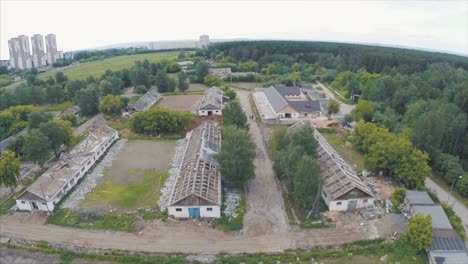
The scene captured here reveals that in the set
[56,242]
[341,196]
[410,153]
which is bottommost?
[56,242]

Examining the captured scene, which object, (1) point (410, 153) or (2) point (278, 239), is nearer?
(2) point (278, 239)

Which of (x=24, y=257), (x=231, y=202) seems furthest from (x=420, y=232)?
(x=24, y=257)

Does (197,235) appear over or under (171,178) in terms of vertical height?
Answer: under

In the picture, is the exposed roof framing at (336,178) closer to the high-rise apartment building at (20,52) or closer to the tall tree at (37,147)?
the tall tree at (37,147)

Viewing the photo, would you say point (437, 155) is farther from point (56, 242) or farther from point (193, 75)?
point (193, 75)

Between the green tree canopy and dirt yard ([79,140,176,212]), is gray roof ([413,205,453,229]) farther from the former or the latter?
dirt yard ([79,140,176,212])

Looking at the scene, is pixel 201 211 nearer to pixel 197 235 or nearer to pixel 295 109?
pixel 197 235

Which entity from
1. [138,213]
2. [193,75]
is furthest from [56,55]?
[138,213]
